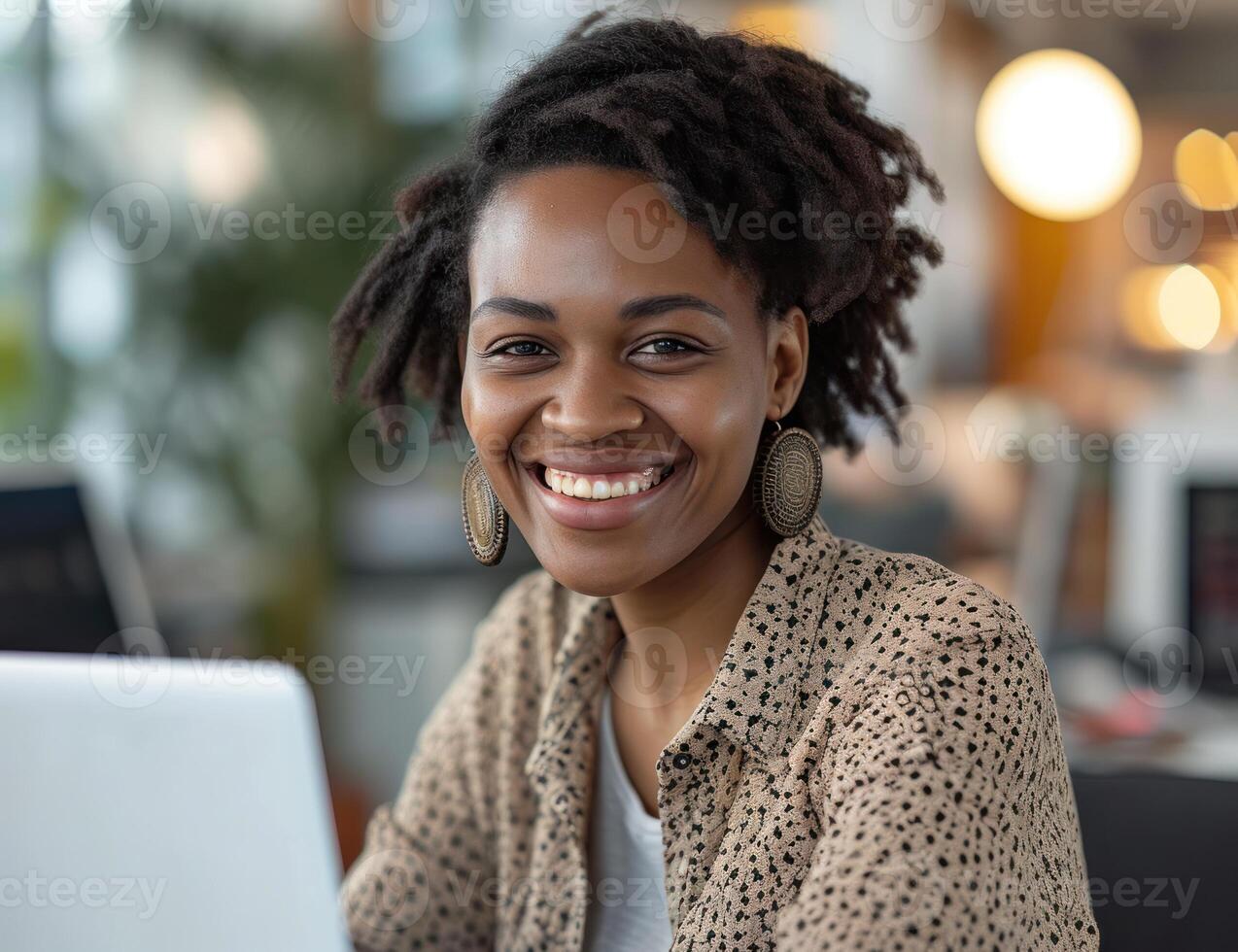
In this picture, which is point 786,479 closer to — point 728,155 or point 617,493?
point 617,493

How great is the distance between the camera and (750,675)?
1.15 m

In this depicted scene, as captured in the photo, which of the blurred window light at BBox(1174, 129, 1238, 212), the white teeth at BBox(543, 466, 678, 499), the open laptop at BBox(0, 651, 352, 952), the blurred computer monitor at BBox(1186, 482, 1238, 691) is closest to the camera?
the open laptop at BBox(0, 651, 352, 952)

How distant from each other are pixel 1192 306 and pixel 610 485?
4790 mm

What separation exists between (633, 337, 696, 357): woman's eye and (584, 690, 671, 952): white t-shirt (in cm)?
42

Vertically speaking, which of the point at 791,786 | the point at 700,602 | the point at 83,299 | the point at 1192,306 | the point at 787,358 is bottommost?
the point at 791,786

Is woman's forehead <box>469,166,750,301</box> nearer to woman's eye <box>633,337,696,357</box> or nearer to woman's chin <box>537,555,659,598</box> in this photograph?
woman's eye <box>633,337,696,357</box>

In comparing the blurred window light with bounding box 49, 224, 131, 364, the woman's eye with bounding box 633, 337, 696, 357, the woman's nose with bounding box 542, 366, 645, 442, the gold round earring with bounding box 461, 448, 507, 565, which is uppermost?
the blurred window light with bounding box 49, 224, 131, 364

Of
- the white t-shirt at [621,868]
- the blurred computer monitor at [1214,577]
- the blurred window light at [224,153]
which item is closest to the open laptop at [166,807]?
the white t-shirt at [621,868]

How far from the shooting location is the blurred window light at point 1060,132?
3.04 meters

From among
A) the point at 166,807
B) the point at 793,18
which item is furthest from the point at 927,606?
the point at 793,18

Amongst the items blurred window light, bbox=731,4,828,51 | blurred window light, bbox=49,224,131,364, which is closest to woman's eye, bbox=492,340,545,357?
blurred window light, bbox=49,224,131,364

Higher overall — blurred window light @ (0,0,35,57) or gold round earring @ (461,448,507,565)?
blurred window light @ (0,0,35,57)

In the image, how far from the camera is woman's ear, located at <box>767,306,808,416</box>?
1.18 meters

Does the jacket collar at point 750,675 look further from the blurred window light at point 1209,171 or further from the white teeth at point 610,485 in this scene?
the blurred window light at point 1209,171
